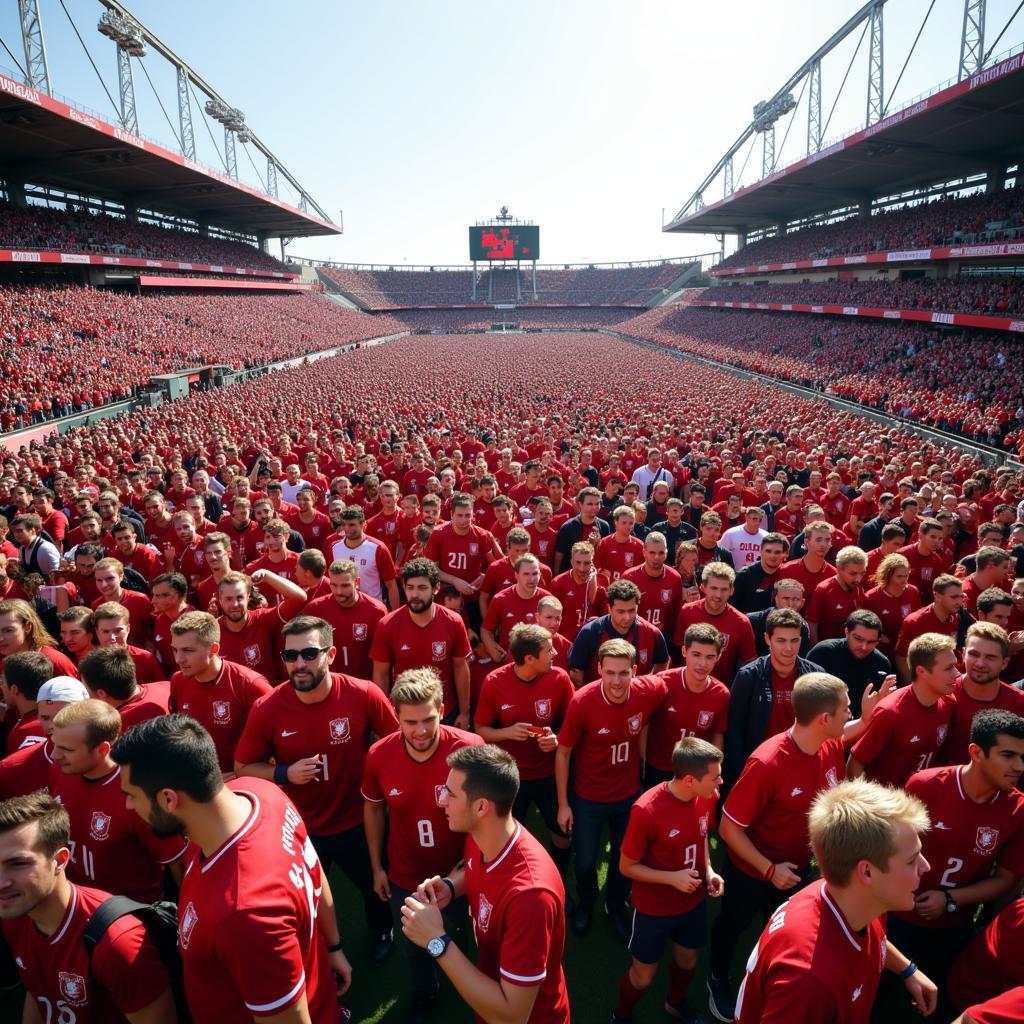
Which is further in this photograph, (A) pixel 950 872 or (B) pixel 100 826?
(A) pixel 950 872

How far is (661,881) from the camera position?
121 inches

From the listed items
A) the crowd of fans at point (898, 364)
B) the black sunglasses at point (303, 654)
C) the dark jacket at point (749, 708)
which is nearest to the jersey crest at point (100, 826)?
the black sunglasses at point (303, 654)

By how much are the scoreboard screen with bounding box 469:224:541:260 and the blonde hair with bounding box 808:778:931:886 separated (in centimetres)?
8714

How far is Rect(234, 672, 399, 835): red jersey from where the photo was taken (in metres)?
3.57

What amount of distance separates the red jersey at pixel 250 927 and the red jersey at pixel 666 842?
1.55 metres

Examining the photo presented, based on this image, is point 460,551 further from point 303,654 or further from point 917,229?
point 917,229

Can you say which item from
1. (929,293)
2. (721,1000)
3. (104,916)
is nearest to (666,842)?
(721,1000)

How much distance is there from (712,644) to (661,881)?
4.46 feet

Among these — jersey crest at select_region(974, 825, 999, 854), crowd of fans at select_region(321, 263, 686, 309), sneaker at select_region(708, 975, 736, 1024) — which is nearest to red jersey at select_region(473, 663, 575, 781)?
sneaker at select_region(708, 975, 736, 1024)

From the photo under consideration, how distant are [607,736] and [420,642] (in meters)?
1.54

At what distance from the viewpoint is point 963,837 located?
10.1ft

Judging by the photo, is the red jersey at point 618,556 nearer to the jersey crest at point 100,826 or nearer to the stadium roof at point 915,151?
the jersey crest at point 100,826

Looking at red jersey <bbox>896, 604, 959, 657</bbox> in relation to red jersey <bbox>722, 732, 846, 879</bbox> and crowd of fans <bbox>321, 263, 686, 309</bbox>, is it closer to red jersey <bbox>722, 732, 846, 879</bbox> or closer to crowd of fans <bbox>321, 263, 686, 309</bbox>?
red jersey <bbox>722, 732, 846, 879</bbox>

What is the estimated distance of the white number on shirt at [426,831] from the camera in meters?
3.25
